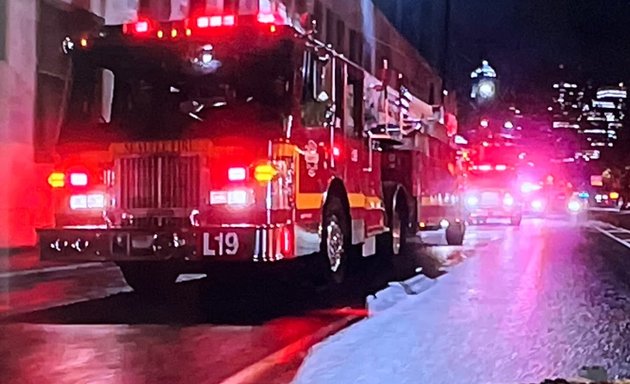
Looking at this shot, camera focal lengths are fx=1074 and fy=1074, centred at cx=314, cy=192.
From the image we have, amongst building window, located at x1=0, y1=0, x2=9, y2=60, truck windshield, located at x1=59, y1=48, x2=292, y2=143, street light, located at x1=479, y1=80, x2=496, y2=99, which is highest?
street light, located at x1=479, y1=80, x2=496, y2=99

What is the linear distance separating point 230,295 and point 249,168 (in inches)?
116

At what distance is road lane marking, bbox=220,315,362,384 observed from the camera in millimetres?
7027

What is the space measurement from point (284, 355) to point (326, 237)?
3.58 m

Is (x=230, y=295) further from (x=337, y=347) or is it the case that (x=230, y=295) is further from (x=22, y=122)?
(x=22, y=122)

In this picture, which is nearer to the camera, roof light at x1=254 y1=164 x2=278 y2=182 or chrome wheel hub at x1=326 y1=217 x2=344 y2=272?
roof light at x1=254 y1=164 x2=278 y2=182

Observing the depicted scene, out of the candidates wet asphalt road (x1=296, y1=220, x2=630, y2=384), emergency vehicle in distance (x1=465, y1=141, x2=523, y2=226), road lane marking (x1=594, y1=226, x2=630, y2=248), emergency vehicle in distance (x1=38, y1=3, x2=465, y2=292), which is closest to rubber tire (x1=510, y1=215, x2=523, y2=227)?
emergency vehicle in distance (x1=465, y1=141, x2=523, y2=226)

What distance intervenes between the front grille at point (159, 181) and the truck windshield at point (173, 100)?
0.81 feet

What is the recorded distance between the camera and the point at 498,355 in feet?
26.3

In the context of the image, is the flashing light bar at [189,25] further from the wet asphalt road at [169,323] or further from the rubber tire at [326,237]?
the wet asphalt road at [169,323]

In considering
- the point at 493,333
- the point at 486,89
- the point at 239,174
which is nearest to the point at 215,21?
the point at 239,174

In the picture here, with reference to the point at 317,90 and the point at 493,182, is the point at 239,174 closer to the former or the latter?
the point at 317,90

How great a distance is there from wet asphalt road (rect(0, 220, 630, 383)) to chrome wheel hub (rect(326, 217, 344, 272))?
391 mm

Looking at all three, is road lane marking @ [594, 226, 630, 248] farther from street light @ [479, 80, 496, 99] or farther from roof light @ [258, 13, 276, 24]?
street light @ [479, 80, 496, 99]

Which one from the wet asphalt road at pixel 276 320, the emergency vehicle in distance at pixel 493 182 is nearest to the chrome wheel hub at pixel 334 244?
the wet asphalt road at pixel 276 320
